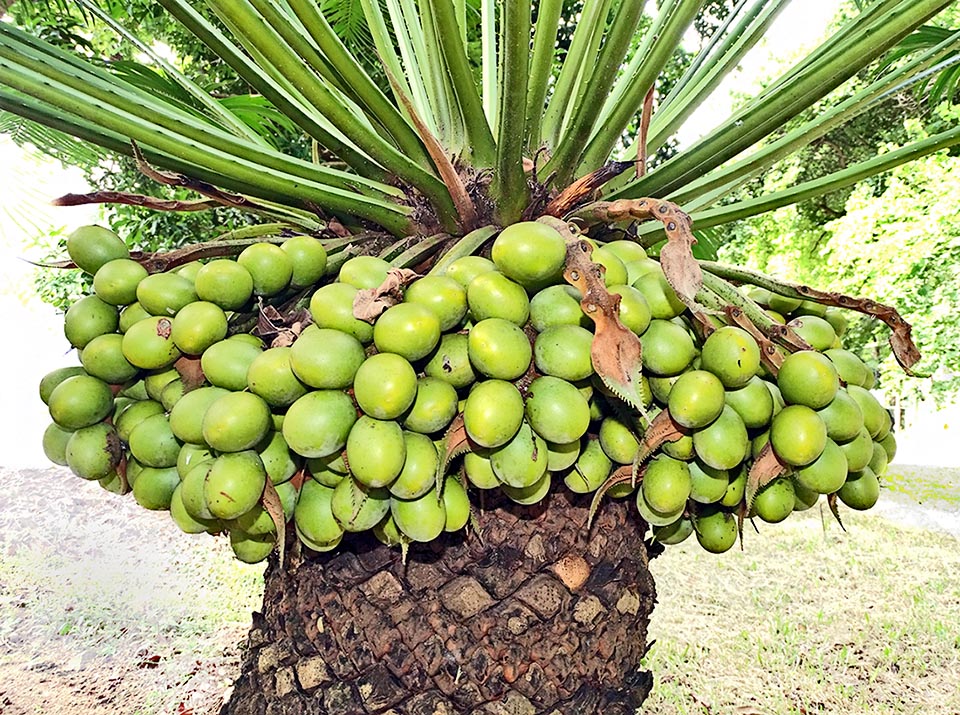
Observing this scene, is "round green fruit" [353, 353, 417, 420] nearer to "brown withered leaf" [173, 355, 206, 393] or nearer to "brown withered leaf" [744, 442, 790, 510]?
"brown withered leaf" [173, 355, 206, 393]

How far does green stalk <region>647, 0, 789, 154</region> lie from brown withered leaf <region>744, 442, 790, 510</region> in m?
0.86

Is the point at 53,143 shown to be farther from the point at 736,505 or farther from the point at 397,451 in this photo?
the point at 736,505

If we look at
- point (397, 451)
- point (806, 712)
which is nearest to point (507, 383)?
→ point (397, 451)

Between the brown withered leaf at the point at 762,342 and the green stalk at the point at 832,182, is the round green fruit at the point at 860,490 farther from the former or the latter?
the green stalk at the point at 832,182

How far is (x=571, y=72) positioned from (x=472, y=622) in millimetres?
998

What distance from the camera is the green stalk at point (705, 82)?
4.92 feet

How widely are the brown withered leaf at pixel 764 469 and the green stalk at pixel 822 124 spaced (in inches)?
24.1

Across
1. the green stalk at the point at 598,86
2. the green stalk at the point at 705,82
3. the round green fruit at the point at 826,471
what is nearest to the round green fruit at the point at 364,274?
the green stalk at the point at 598,86

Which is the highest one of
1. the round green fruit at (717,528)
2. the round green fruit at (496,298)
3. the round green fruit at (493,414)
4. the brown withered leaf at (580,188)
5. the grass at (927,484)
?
the brown withered leaf at (580,188)

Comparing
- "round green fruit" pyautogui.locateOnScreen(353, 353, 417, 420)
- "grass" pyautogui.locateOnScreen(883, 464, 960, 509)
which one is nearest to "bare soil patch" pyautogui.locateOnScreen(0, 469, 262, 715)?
"round green fruit" pyautogui.locateOnScreen(353, 353, 417, 420)

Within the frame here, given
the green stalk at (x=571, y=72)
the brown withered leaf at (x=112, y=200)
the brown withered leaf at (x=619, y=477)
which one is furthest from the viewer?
the green stalk at (x=571, y=72)

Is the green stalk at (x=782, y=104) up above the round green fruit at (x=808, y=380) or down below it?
above

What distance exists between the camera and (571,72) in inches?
53.1

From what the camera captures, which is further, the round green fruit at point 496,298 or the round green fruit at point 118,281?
the round green fruit at point 118,281
